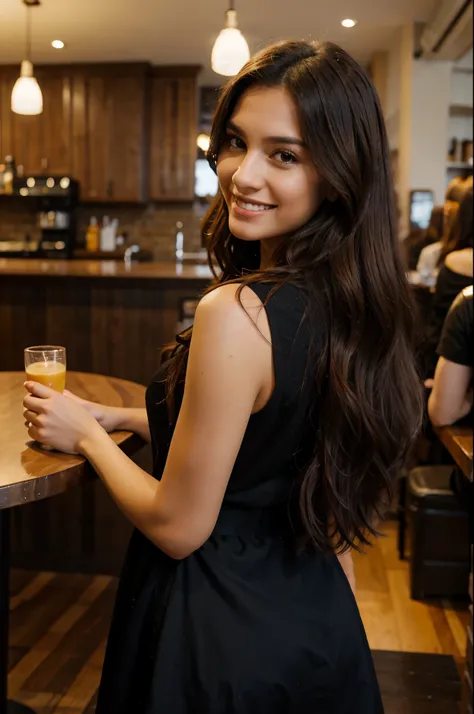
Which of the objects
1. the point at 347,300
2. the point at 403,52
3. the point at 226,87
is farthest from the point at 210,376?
the point at 403,52

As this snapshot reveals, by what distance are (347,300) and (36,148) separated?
6.68 m

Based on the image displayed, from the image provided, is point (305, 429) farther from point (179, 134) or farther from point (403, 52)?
point (179, 134)

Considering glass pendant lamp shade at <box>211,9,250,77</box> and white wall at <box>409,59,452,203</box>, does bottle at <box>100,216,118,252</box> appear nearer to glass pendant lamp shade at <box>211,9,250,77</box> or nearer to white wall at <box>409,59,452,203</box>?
white wall at <box>409,59,452,203</box>

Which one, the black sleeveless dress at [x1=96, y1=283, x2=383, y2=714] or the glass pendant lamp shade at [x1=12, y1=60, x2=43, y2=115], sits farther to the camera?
the glass pendant lamp shade at [x1=12, y1=60, x2=43, y2=115]

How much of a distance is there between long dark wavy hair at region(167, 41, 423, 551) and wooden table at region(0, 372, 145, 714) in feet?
1.00

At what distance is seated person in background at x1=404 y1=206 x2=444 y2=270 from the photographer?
4.77 metres

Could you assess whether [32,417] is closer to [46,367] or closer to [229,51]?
[46,367]

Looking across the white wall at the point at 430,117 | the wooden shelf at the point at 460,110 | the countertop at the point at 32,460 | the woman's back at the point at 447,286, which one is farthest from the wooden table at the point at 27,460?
the wooden shelf at the point at 460,110

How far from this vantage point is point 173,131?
7.02 m

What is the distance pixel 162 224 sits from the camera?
7496mm

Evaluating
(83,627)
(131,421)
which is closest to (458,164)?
(83,627)

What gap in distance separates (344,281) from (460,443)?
1.28m

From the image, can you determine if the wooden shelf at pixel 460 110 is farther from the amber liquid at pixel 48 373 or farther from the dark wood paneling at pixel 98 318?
the amber liquid at pixel 48 373

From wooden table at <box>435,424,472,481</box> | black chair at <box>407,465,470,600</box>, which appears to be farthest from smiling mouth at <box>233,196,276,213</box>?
black chair at <box>407,465,470,600</box>
